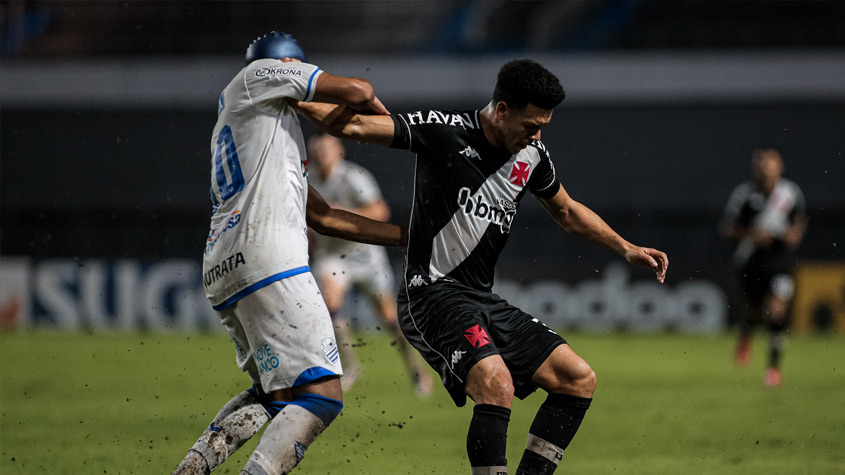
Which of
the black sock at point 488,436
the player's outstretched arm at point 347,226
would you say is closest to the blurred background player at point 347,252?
the player's outstretched arm at point 347,226

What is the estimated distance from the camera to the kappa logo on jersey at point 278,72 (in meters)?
4.28

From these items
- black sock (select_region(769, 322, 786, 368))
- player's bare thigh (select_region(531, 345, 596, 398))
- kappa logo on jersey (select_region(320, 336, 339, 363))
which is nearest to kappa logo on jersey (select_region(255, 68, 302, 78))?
kappa logo on jersey (select_region(320, 336, 339, 363))

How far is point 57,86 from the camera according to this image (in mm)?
21031

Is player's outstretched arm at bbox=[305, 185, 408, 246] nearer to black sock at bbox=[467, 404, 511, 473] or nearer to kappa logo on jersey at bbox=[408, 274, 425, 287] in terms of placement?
kappa logo on jersey at bbox=[408, 274, 425, 287]

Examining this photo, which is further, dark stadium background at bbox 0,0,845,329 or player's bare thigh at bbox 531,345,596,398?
dark stadium background at bbox 0,0,845,329

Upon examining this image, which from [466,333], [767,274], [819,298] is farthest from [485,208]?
[819,298]

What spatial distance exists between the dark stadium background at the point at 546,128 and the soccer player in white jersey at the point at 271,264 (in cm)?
1472

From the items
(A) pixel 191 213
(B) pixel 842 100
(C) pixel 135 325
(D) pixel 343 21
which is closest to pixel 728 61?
(B) pixel 842 100

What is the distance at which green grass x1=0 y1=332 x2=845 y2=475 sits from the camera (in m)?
6.32

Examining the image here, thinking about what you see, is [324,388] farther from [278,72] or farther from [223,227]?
[278,72]

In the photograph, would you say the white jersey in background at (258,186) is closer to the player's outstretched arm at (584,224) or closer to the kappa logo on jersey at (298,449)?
the kappa logo on jersey at (298,449)

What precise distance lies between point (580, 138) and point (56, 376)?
1259cm

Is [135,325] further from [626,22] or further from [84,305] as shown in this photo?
[626,22]

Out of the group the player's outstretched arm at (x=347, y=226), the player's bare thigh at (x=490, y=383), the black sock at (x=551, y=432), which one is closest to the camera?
the player's bare thigh at (x=490, y=383)
